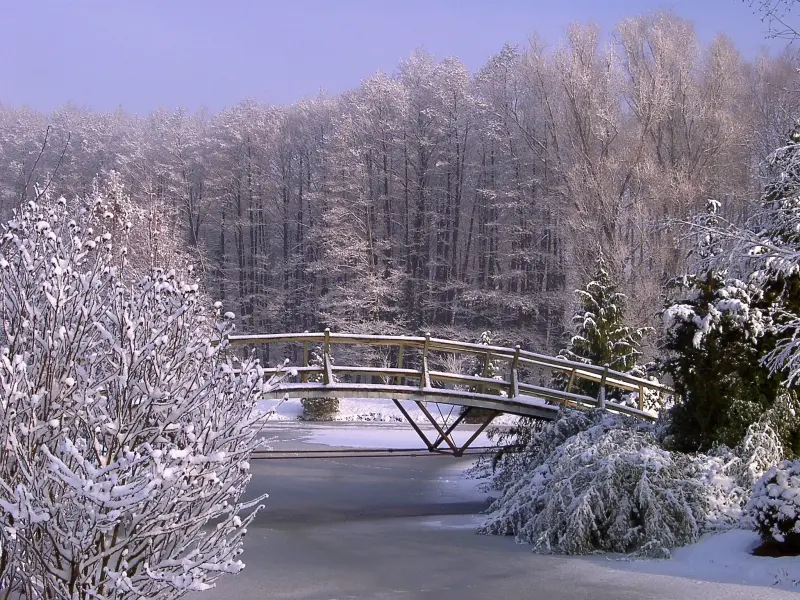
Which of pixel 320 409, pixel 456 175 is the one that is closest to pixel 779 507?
pixel 320 409

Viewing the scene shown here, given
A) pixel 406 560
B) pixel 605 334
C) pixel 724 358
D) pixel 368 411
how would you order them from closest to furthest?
pixel 406 560 → pixel 724 358 → pixel 605 334 → pixel 368 411

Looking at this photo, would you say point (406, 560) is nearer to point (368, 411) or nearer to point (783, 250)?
point (783, 250)

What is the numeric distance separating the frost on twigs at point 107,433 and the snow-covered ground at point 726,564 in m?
6.39

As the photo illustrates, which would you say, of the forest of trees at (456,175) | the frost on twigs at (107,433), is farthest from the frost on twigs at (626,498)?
the forest of trees at (456,175)

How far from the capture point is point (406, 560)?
35.8ft

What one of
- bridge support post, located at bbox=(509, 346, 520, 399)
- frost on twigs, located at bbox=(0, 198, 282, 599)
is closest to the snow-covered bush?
bridge support post, located at bbox=(509, 346, 520, 399)

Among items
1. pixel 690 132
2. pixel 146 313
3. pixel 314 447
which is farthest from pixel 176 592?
pixel 690 132

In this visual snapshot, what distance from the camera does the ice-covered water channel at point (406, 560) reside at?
925 cm

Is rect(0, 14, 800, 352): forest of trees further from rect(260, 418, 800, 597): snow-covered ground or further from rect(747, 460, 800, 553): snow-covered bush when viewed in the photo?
rect(747, 460, 800, 553): snow-covered bush

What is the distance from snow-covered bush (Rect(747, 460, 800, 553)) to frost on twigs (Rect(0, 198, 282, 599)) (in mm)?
6729

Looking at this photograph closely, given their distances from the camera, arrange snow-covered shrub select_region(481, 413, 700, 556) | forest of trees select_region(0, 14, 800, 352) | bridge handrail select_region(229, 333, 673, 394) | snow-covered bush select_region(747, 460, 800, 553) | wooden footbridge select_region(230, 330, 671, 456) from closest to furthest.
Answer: snow-covered bush select_region(747, 460, 800, 553) → snow-covered shrub select_region(481, 413, 700, 556) → wooden footbridge select_region(230, 330, 671, 456) → bridge handrail select_region(229, 333, 673, 394) → forest of trees select_region(0, 14, 800, 352)

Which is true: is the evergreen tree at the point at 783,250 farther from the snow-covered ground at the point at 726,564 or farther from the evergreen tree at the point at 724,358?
the snow-covered ground at the point at 726,564

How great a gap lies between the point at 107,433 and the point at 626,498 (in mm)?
7990

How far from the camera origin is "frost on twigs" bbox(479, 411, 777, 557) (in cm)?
1102
